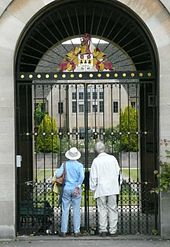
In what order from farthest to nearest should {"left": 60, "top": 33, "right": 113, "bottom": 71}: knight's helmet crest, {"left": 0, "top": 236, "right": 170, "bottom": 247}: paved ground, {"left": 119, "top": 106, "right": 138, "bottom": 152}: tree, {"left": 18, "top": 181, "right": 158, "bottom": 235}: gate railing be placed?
1. {"left": 60, "top": 33, "right": 113, "bottom": 71}: knight's helmet crest
2. {"left": 119, "top": 106, "right": 138, "bottom": 152}: tree
3. {"left": 18, "top": 181, "right": 158, "bottom": 235}: gate railing
4. {"left": 0, "top": 236, "right": 170, "bottom": 247}: paved ground

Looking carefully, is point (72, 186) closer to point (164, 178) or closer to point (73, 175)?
point (73, 175)

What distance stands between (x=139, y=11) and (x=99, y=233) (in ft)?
13.3

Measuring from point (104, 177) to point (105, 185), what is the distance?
14 centimetres

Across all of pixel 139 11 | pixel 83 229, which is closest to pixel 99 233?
pixel 83 229

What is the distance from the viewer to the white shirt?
30.4ft

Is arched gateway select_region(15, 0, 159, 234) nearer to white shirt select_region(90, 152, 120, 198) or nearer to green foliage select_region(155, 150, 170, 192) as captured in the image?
white shirt select_region(90, 152, 120, 198)

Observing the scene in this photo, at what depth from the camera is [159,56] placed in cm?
927

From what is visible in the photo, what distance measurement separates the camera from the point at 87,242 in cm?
912

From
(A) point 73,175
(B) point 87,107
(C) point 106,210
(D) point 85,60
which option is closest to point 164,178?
(C) point 106,210

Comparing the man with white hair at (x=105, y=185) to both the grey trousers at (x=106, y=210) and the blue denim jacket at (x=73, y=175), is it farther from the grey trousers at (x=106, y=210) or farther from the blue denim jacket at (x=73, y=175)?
the blue denim jacket at (x=73, y=175)

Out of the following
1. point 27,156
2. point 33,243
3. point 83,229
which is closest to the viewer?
point 33,243

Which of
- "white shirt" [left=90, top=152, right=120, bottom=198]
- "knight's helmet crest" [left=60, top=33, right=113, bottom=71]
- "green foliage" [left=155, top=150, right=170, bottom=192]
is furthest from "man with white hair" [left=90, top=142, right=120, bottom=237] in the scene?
"knight's helmet crest" [left=60, top=33, right=113, bottom=71]

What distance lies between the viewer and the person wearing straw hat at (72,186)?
366 inches

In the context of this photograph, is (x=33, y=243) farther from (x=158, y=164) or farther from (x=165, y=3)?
(x=165, y=3)
